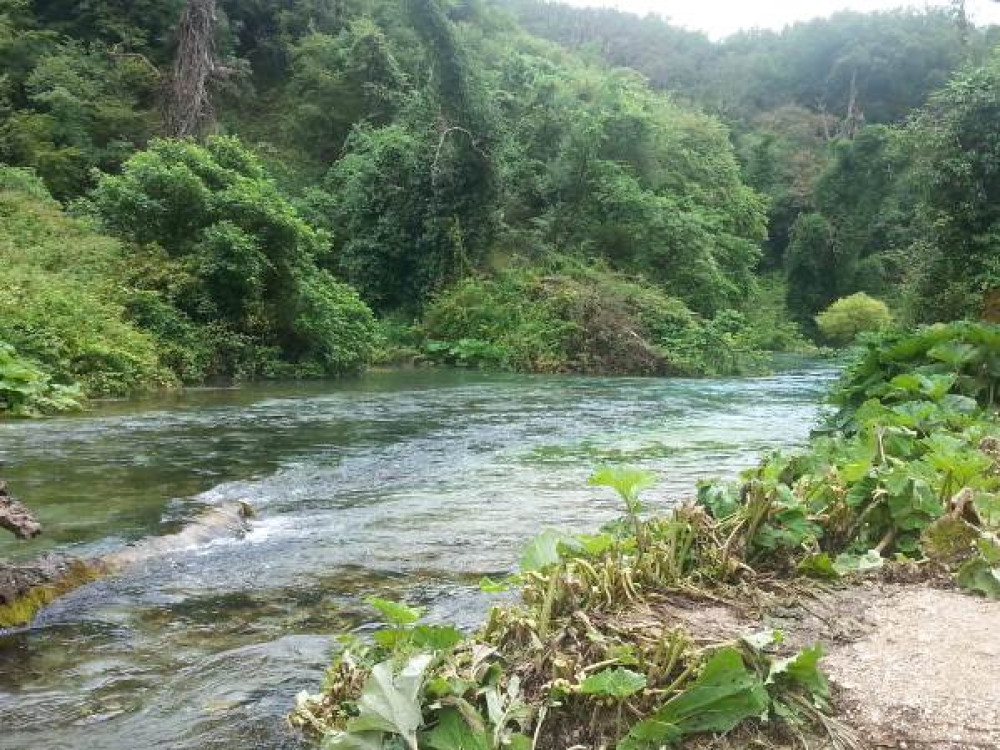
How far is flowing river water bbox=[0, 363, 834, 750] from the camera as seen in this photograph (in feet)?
11.1

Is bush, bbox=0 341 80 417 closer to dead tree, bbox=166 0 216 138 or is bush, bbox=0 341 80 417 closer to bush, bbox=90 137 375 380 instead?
bush, bbox=90 137 375 380

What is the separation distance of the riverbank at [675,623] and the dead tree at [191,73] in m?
24.9

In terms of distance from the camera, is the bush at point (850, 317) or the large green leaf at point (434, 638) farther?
the bush at point (850, 317)

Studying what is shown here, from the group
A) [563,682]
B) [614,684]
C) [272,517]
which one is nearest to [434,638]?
[563,682]

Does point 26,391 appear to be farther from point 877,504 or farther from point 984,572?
point 984,572

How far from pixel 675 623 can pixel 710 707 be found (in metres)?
0.59

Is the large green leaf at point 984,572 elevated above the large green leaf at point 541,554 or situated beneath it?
situated beneath

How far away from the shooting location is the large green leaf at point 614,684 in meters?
2.51

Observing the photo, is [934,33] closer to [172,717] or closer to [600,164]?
[600,164]

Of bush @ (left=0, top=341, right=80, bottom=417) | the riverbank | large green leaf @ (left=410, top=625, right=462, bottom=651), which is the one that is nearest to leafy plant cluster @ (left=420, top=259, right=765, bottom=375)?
bush @ (left=0, top=341, right=80, bottom=417)

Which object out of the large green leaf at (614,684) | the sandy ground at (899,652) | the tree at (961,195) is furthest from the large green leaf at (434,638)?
the tree at (961,195)

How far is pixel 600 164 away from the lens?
2797 centimetres

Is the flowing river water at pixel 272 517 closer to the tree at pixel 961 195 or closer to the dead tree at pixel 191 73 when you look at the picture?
the tree at pixel 961 195

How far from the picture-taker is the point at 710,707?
2.51 meters
